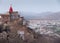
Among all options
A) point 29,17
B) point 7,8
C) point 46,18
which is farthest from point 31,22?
point 7,8

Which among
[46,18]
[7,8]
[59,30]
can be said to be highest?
[7,8]

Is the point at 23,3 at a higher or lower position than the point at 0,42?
higher

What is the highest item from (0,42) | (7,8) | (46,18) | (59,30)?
(7,8)

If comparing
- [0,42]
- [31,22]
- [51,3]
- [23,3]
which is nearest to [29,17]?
[31,22]

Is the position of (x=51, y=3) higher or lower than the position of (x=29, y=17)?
higher

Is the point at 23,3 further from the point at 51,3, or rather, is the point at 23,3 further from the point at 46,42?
the point at 46,42

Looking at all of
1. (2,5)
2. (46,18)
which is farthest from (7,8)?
(46,18)

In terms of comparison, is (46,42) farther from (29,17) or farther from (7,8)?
(7,8)
